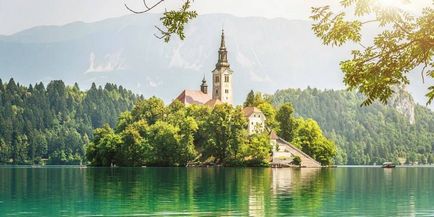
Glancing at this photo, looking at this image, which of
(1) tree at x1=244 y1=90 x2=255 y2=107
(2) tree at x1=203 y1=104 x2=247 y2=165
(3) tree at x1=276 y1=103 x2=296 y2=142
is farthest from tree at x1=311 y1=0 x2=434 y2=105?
(1) tree at x1=244 y1=90 x2=255 y2=107

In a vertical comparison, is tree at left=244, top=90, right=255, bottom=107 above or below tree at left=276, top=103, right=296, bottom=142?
above

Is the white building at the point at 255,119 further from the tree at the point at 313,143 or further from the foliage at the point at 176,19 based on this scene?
the foliage at the point at 176,19

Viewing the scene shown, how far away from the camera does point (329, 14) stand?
12492 mm

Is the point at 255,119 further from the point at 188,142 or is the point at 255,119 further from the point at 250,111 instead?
the point at 188,142

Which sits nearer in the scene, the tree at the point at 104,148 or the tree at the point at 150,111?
the tree at the point at 104,148

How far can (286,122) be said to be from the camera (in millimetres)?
161625

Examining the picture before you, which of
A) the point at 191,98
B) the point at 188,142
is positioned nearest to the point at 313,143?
the point at 188,142

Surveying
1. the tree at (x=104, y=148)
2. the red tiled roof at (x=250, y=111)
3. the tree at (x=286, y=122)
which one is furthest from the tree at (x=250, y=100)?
the tree at (x=104, y=148)

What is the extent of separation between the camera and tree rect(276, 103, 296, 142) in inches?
6265

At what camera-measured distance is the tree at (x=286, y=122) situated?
522 feet

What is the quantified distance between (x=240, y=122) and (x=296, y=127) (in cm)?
2572

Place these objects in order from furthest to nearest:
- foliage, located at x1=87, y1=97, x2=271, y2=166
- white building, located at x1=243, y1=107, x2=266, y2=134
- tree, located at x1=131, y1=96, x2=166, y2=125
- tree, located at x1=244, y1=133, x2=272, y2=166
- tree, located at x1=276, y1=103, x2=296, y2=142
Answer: tree, located at x1=276, y1=103, x2=296, y2=142 → white building, located at x1=243, y1=107, x2=266, y2=134 → tree, located at x1=131, y1=96, x2=166, y2=125 → tree, located at x1=244, y1=133, x2=272, y2=166 → foliage, located at x1=87, y1=97, x2=271, y2=166

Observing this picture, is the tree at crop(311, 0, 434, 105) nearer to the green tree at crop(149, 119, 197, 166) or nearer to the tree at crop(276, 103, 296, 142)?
the green tree at crop(149, 119, 197, 166)

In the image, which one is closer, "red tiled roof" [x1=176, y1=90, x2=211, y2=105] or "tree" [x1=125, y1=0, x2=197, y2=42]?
"tree" [x1=125, y1=0, x2=197, y2=42]
